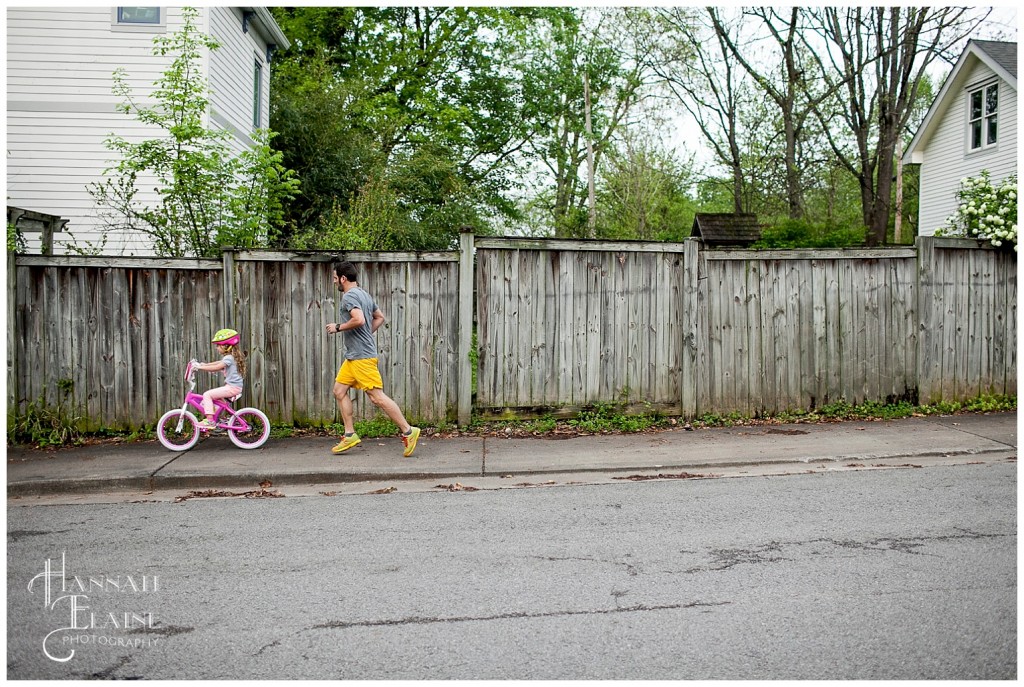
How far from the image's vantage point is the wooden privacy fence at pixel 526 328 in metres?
9.22

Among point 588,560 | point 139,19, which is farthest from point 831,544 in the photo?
point 139,19

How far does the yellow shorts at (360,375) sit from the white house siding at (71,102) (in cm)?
937

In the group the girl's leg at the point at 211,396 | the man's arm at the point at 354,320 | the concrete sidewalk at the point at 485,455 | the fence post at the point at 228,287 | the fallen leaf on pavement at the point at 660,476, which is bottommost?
the fallen leaf on pavement at the point at 660,476

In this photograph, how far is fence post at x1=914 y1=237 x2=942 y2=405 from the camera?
10.0m

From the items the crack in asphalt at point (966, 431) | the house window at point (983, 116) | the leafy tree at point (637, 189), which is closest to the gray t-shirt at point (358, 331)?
the crack in asphalt at point (966, 431)

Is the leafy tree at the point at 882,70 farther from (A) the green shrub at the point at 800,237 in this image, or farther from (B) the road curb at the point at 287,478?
(B) the road curb at the point at 287,478

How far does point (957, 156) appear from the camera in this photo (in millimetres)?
24891

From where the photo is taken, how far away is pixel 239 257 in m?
9.30

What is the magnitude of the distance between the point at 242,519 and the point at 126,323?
4086 millimetres

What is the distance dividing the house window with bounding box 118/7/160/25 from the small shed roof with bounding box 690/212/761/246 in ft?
51.1

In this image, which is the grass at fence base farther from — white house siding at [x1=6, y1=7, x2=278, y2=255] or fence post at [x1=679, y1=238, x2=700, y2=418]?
white house siding at [x1=6, y1=7, x2=278, y2=255]

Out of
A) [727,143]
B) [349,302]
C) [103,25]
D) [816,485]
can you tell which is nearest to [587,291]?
[349,302]

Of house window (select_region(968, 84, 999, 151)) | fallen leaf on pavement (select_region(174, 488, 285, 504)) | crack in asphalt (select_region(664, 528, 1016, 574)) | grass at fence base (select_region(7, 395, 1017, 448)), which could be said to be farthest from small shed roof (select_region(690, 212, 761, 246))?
crack in asphalt (select_region(664, 528, 1016, 574))

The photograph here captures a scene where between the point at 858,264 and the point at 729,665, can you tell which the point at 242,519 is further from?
the point at 858,264
